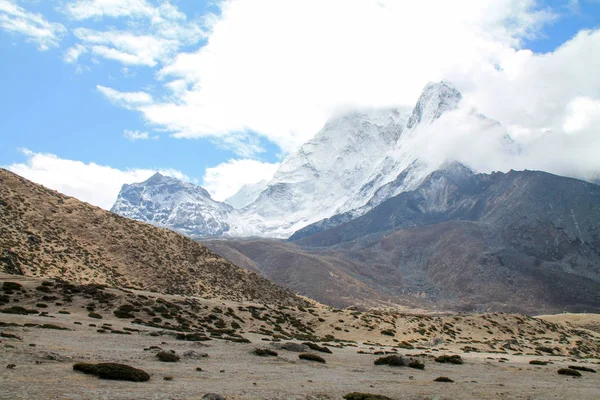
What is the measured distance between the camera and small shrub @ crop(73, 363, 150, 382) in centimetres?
2366

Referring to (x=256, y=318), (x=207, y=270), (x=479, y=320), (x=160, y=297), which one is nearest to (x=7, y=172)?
(x=207, y=270)

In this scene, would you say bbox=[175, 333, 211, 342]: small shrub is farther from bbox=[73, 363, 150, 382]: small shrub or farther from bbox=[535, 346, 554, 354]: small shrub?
bbox=[535, 346, 554, 354]: small shrub

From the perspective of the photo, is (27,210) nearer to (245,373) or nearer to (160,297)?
(160,297)

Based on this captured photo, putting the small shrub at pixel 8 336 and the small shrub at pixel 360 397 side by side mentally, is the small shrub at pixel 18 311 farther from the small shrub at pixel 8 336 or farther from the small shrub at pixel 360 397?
the small shrub at pixel 360 397

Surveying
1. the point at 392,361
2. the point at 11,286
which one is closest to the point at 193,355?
the point at 392,361

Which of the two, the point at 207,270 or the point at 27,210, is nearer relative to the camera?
the point at 27,210

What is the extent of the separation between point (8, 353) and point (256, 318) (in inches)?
1635

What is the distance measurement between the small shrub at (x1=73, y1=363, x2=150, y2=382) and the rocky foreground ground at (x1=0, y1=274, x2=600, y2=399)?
458 millimetres

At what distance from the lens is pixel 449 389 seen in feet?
100

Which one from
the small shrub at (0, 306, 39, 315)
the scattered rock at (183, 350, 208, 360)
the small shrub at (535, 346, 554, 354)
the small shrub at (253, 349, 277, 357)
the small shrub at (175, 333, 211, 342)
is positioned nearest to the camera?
the scattered rock at (183, 350, 208, 360)

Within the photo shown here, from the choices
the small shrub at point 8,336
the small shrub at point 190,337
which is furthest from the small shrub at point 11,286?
the small shrub at point 8,336

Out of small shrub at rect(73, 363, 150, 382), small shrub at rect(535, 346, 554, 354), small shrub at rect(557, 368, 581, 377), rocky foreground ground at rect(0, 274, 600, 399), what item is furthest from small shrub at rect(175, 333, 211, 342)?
small shrub at rect(535, 346, 554, 354)

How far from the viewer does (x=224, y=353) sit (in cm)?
3694

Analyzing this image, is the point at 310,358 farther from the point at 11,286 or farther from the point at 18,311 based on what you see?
the point at 11,286
